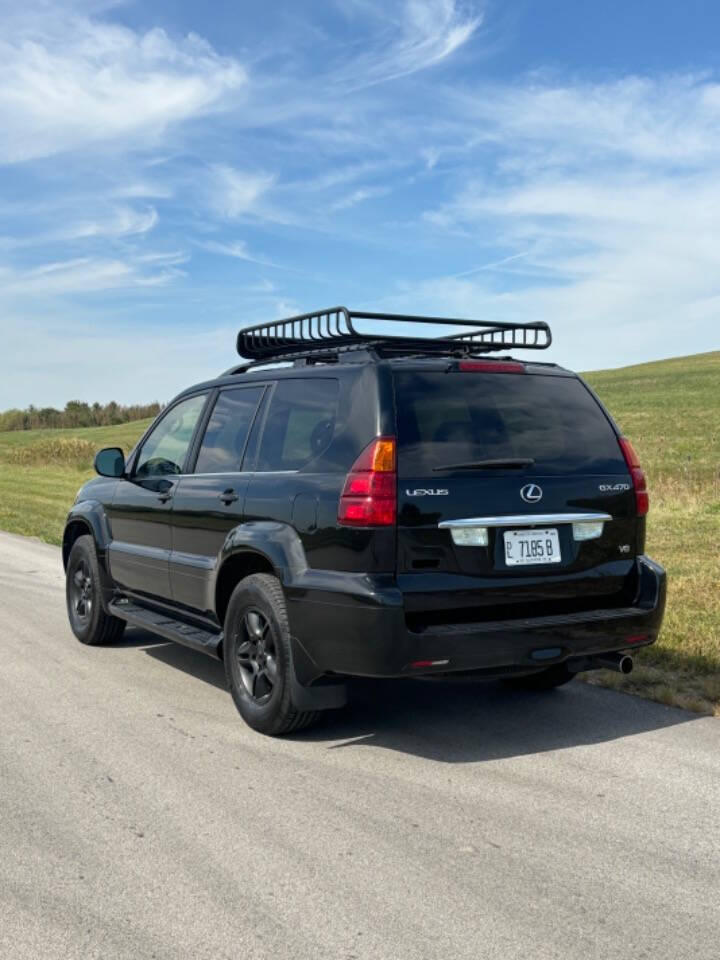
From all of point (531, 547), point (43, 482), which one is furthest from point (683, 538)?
point (43, 482)

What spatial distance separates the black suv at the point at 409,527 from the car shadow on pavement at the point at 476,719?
240mm

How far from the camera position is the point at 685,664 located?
663cm

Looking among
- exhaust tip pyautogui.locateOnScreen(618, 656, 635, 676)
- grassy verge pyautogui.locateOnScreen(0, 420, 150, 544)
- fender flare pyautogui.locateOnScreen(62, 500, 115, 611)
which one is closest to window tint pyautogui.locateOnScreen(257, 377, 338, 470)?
exhaust tip pyautogui.locateOnScreen(618, 656, 635, 676)

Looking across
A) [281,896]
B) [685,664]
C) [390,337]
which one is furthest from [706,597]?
[281,896]

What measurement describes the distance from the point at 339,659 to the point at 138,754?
3.67 ft

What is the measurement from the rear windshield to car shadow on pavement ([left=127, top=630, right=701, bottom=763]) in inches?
43.7

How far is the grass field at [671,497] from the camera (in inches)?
257

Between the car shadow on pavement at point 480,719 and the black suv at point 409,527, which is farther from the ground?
the black suv at point 409,527

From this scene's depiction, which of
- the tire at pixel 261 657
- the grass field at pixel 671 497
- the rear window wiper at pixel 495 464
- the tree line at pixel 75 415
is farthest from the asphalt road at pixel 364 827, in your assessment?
the tree line at pixel 75 415

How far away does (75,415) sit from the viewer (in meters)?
100

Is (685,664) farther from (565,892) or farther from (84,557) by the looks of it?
(84,557)

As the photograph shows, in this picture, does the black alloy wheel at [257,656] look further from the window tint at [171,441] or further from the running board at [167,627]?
the window tint at [171,441]

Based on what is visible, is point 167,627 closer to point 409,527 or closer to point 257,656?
point 257,656

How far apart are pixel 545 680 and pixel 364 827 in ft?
7.71
